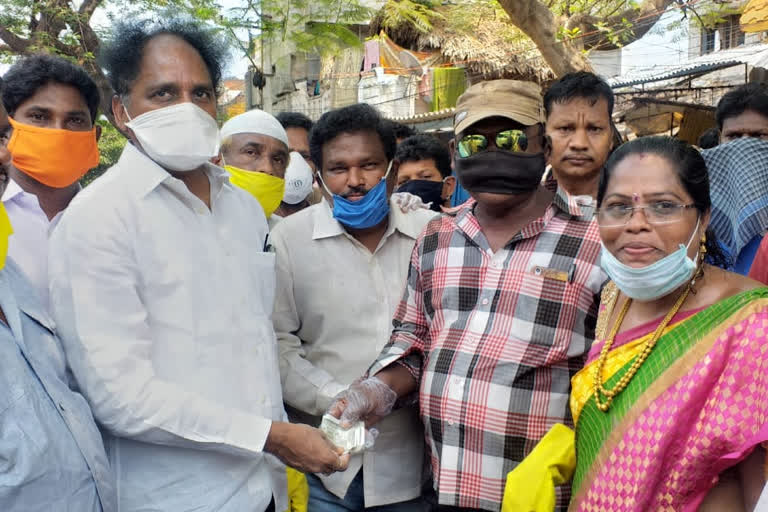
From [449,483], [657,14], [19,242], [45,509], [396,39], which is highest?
[396,39]

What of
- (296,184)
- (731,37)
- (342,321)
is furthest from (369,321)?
(731,37)

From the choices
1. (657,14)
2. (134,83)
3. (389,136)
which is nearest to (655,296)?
(389,136)

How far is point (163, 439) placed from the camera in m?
2.01

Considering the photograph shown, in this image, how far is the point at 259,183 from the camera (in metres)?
3.72

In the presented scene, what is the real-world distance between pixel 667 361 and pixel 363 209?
147 cm

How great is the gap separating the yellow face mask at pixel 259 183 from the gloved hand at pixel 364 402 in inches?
57.8

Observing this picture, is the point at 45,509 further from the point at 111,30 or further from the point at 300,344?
the point at 111,30

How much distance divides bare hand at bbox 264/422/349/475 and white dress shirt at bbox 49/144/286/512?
5 centimetres

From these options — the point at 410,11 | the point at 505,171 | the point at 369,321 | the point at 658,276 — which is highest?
the point at 410,11

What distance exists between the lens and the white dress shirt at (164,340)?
6.40ft

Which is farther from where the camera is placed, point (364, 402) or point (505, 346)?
point (364, 402)

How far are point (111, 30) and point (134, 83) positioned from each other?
0.23 meters

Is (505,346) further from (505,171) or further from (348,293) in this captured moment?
(348,293)

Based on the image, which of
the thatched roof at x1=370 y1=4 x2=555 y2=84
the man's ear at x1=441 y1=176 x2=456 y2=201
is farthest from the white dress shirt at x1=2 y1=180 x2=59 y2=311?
the thatched roof at x1=370 y1=4 x2=555 y2=84
